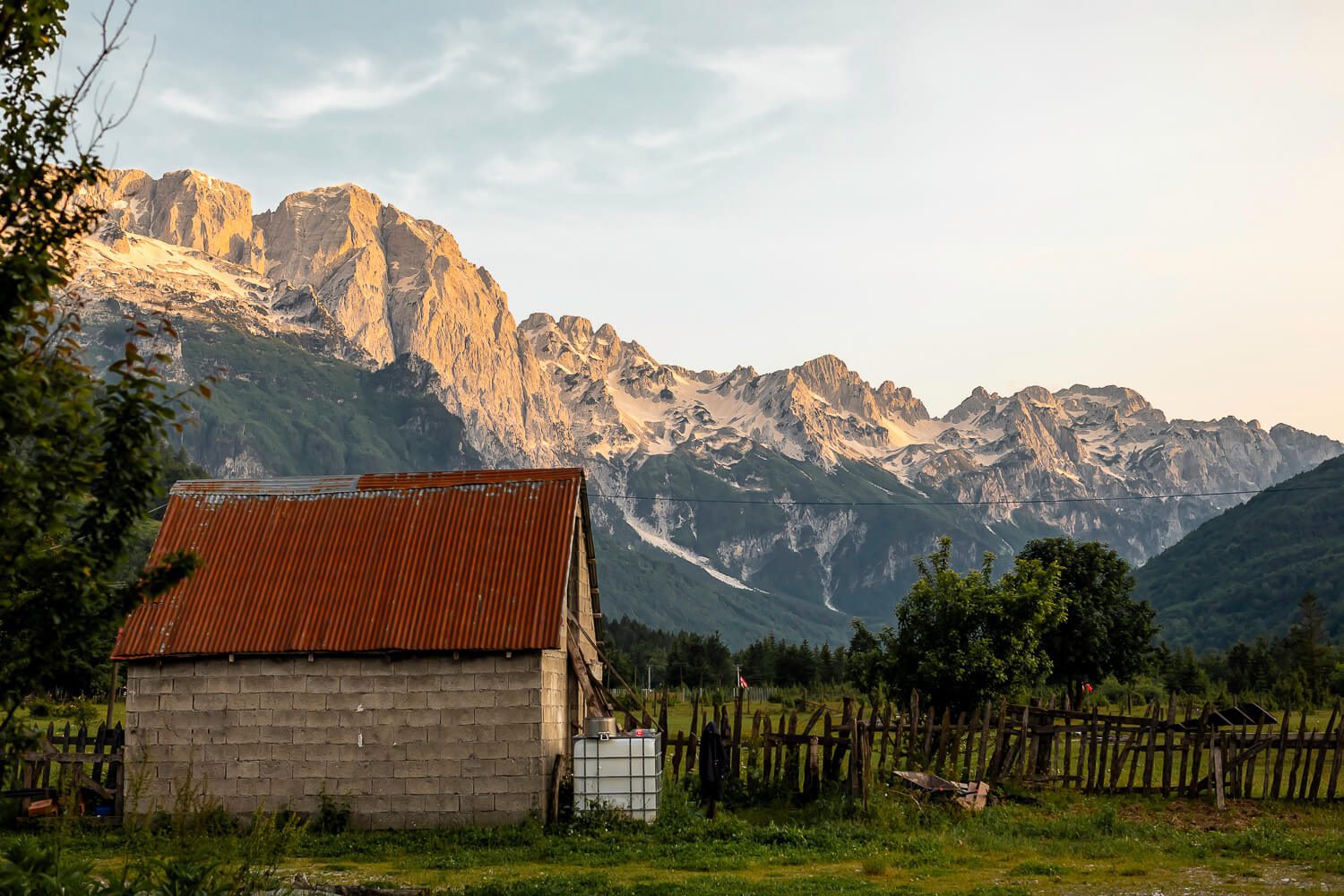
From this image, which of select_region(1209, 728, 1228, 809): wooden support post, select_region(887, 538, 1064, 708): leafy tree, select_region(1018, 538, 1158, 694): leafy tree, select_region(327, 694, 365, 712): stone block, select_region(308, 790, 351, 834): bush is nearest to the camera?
select_region(308, 790, 351, 834): bush

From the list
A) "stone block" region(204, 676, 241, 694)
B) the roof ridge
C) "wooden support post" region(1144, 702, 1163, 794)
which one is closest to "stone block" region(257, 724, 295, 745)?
"stone block" region(204, 676, 241, 694)

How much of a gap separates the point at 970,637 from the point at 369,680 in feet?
59.5

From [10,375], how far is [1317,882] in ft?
64.7

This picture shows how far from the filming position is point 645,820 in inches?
1003

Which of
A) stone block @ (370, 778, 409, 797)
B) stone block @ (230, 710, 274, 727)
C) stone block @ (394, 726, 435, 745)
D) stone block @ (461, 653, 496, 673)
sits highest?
stone block @ (461, 653, 496, 673)

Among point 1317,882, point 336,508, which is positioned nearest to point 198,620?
point 336,508

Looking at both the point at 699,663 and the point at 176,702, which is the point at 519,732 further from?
the point at 699,663

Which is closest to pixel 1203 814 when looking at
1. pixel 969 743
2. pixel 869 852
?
pixel 969 743

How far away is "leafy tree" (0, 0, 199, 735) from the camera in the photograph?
9.38 metres

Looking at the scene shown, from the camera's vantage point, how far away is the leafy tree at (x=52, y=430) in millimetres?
9383

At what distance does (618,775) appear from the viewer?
84.6ft

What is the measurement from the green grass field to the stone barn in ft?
4.38

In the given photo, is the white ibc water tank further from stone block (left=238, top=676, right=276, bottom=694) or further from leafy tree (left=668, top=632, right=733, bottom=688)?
leafy tree (left=668, top=632, right=733, bottom=688)

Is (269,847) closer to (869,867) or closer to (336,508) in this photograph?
(869,867)
